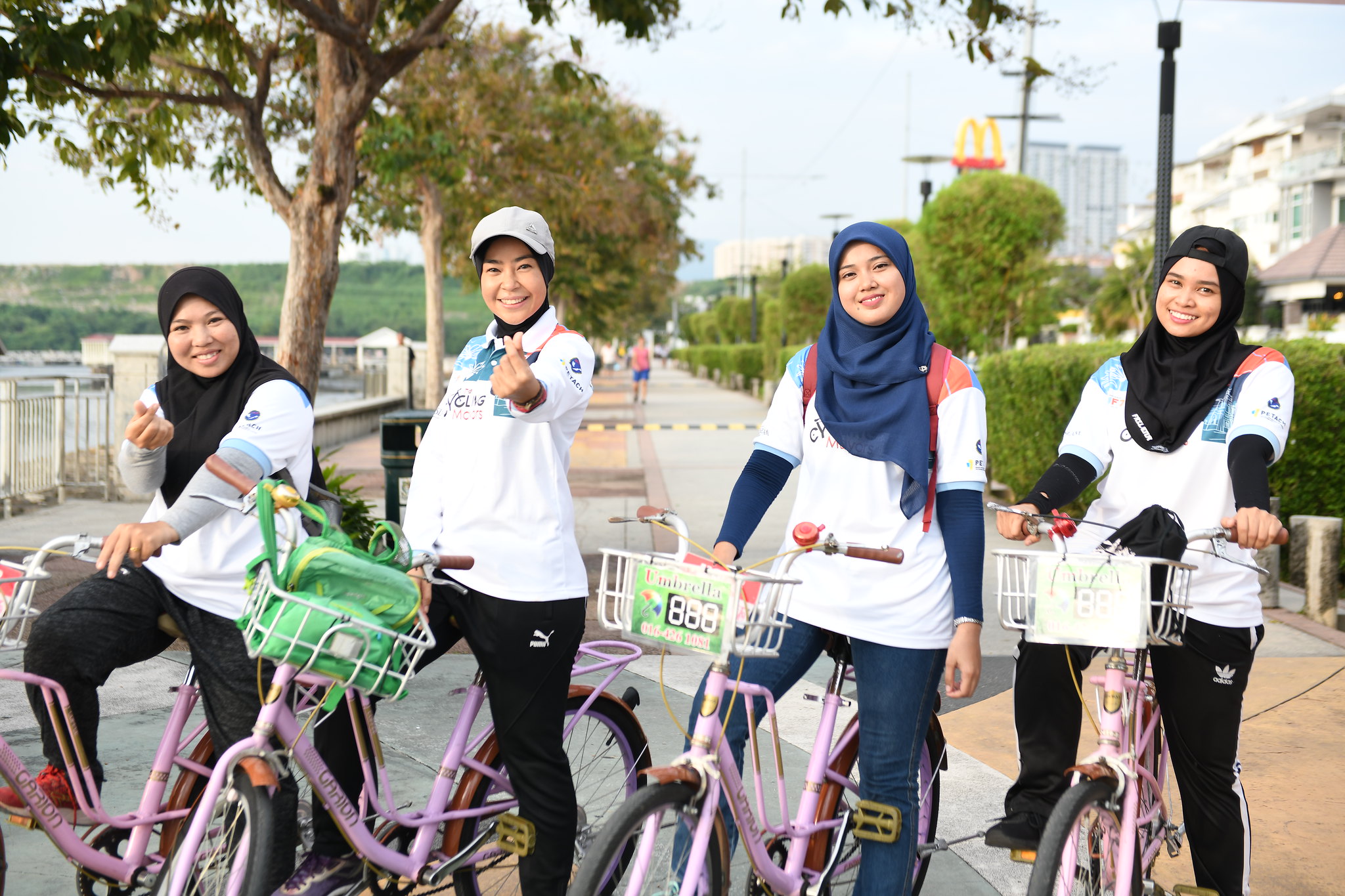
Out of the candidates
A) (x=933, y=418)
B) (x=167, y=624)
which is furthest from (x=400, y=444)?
(x=933, y=418)

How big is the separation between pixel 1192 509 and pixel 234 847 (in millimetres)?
2366

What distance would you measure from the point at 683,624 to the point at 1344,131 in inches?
3447

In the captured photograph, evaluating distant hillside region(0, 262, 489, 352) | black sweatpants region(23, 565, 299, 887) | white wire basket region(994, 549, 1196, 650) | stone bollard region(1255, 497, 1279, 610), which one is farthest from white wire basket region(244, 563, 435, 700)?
distant hillside region(0, 262, 489, 352)

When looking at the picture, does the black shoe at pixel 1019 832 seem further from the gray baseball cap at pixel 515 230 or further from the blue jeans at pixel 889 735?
the gray baseball cap at pixel 515 230

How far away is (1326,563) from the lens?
705 cm

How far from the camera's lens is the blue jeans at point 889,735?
109 inches

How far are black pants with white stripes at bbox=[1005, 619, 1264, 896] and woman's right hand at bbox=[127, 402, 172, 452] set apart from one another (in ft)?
7.22

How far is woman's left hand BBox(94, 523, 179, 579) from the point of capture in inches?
97.5

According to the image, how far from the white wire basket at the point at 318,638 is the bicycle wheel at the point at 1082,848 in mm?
1396

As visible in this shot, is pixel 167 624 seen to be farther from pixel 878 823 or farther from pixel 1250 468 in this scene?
pixel 1250 468

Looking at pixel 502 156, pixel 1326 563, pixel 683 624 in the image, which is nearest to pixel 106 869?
pixel 683 624

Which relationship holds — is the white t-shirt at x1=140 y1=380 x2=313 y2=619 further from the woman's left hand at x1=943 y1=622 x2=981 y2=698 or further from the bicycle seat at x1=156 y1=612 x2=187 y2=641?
the woman's left hand at x1=943 y1=622 x2=981 y2=698

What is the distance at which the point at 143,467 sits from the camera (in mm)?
2811

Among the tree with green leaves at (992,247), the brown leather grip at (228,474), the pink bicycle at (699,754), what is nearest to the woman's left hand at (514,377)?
the pink bicycle at (699,754)
